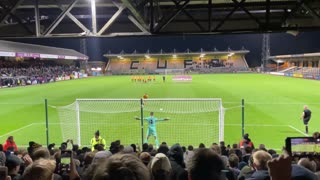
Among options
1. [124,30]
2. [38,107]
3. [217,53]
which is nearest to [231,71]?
[217,53]

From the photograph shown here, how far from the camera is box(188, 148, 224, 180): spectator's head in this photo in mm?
2461

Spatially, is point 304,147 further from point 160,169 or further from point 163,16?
point 163,16

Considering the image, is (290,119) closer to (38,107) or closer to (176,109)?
(176,109)

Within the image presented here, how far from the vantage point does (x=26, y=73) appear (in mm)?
63469

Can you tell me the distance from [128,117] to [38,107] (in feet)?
30.9

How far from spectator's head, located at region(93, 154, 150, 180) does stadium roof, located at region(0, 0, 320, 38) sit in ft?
19.3

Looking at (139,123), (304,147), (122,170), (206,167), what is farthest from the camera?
(139,123)

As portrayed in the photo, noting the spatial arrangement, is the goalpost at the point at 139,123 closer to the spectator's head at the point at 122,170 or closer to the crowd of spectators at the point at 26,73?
the spectator's head at the point at 122,170

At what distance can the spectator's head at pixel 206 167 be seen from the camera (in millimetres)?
2461

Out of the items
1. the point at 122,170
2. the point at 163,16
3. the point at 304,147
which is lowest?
the point at 304,147

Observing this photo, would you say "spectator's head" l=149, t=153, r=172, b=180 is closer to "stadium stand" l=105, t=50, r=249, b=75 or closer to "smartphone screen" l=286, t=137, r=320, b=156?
"smartphone screen" l=286, t=137, r=320, b=156

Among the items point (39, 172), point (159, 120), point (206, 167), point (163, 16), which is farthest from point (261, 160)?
point (159, 120)

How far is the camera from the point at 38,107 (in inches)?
1061

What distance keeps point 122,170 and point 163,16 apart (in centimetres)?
697
